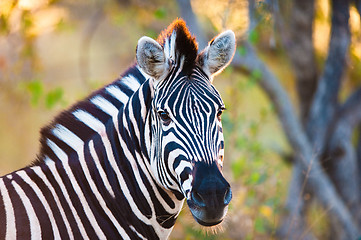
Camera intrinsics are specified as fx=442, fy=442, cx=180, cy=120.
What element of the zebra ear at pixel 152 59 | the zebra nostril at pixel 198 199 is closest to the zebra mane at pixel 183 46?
the zebra ear at pixel 152 59

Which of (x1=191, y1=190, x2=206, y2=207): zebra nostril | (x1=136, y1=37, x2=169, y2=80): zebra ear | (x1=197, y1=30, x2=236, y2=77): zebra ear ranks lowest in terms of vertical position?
(x1=191, y1=190, x2=206, y2=207): zebra nostril

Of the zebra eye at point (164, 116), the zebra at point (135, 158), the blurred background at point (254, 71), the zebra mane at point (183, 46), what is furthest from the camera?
the blurred background at point (254, 71)

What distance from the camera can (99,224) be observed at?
131 inches

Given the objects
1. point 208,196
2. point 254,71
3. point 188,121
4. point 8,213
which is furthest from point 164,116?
point 254,71

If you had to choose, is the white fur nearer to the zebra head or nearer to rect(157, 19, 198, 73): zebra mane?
the zebra head

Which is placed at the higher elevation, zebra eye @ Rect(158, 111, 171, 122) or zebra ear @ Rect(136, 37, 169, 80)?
zebra ear @ Rect(136, 37, 169, 80)

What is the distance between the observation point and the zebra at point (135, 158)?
10.2 ft

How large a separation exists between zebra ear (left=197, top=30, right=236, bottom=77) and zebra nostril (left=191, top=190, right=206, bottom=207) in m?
1.04

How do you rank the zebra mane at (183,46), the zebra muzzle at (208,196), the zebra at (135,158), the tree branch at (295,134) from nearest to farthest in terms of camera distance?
the zebra muzzle at (208,196)
the zebra at (135,158)
the zebra mane at (183,46)
the tree branch at (295,134)

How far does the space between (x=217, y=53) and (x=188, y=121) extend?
2.28 ft

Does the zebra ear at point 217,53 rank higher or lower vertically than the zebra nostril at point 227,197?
higher

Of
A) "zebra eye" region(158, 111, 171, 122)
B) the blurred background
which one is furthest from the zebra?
the blurred background

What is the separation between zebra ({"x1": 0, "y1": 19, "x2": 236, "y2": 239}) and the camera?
3105 millimetres

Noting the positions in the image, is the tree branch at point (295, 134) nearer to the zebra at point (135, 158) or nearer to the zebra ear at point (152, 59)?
the zebra at point (135, 158)
